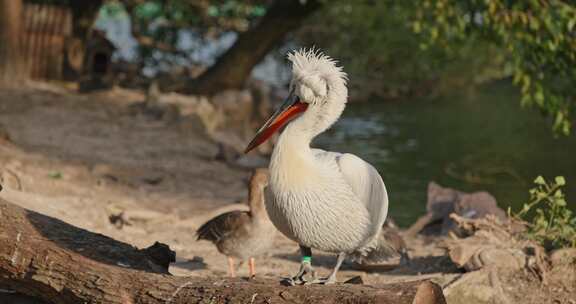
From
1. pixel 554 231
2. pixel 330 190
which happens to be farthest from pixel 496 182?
pixel 330 190

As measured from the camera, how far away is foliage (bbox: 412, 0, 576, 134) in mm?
10446

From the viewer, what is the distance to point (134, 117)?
1617 cm

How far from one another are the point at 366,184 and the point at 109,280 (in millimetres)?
1613

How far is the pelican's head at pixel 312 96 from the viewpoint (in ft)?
17.5

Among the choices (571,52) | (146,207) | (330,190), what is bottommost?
(146,207)

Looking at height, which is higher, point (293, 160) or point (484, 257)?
point (293, 160)

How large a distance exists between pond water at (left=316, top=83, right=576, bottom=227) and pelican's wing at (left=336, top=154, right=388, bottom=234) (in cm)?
685

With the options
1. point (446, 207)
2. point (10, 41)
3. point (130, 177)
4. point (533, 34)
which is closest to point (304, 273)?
point (446, 207)

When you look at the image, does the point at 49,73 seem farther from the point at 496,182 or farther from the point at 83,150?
the point at 496,182

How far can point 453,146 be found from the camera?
20.1 metres

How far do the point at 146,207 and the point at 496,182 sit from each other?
7.27 m

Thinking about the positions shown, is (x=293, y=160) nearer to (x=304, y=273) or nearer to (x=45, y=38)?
(x=304, y=273)

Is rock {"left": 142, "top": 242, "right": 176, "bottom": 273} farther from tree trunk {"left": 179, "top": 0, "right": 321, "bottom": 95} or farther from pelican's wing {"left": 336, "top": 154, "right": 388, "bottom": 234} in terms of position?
tree trunk {"left": 179, "top": 0, "right": 321, "bottom": 95}

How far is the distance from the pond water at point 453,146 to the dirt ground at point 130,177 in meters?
3.02
